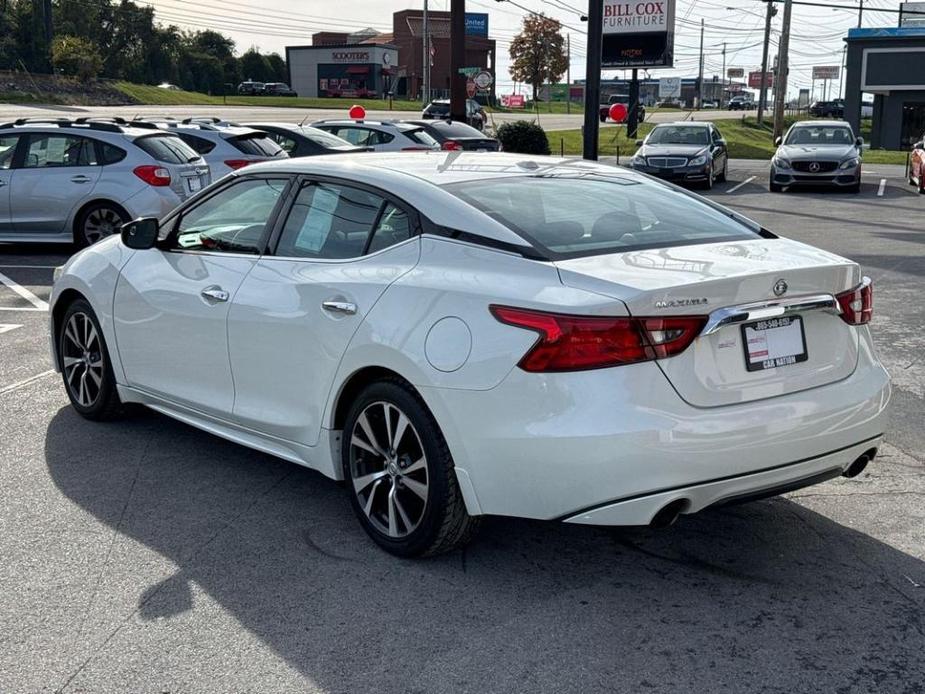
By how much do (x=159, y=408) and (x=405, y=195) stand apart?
2.05 meters

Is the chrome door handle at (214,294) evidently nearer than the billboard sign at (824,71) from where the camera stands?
Yes

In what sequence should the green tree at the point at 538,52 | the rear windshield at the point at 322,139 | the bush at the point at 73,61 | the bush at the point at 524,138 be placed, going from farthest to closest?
the green tree at the point at 538,52, the bush at the point at 73,61, the bush at the point at 524,138, the rear windshield at the point at 322,139

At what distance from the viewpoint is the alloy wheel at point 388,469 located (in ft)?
14.1

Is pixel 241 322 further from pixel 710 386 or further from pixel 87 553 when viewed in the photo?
pixel 710 386

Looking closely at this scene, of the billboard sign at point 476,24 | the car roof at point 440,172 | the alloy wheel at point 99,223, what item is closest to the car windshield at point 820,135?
the alloy wheel at point 99,223

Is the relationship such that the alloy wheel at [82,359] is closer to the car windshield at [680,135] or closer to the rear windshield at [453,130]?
the rear windshield at [453,130]

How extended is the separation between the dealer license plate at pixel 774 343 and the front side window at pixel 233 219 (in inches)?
91.0

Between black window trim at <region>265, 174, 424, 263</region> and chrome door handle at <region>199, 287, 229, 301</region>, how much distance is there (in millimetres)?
287

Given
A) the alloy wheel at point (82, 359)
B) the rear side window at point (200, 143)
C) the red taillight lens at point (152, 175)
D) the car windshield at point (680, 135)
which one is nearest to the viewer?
the alloy wheel at point (82, 359)

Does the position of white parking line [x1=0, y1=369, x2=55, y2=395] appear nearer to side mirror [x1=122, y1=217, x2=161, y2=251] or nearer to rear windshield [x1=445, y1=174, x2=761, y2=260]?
side mirror [x1=122, y1=217, x2=161, y2=251]

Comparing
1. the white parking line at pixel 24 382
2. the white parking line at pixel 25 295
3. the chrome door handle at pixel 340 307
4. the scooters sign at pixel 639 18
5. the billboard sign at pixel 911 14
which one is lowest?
the white parking line at pixel 25 295

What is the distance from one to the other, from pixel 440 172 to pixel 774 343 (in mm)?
1671

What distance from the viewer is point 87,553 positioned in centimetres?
451

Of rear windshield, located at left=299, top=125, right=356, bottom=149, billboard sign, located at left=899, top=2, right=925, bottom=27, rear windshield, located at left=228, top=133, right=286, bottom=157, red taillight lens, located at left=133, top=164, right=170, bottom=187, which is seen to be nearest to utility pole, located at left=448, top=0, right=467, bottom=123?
rear windshield, located at left=299, top=125, right=356, bottom=149
